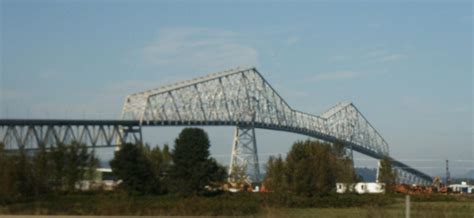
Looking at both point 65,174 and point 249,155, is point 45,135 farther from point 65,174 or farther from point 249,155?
point 249,155

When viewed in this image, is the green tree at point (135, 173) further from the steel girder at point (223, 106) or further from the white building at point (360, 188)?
the steel girder at point (223, 106)

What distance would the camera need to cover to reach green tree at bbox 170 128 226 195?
68.3 metres

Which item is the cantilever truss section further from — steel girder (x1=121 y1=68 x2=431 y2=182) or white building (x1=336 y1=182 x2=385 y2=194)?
white building (x1=336 y1=182 x2=385 y2=194)

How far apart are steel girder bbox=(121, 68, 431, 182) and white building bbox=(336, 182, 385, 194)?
17.2m

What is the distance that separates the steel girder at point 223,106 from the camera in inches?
4663

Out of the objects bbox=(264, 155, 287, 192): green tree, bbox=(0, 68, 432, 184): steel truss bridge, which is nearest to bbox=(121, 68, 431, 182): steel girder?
bbox=(0, 68, 432, 184): steel truss bridge

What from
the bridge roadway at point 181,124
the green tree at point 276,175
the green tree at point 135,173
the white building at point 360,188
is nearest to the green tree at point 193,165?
the green tree at point 135,173

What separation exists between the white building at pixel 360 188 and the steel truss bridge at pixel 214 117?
243 inches

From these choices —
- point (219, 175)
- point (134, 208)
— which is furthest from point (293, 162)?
point (134, 208)

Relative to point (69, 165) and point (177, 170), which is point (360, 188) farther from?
point (69, 165)

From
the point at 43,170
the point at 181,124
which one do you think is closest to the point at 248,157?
the point at 181,124

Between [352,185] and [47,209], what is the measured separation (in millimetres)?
48278

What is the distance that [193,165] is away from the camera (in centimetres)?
7019

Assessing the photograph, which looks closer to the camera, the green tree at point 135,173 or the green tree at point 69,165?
the green tree at point 69,165
